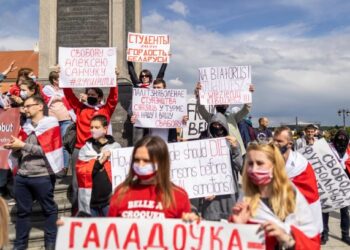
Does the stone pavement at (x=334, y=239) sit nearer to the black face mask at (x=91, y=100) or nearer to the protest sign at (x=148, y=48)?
the black face mask at (x=91, y=100)

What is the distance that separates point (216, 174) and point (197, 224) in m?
2.36

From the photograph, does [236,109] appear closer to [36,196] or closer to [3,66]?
[36,196]

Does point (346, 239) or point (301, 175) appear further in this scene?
point (346, 239)

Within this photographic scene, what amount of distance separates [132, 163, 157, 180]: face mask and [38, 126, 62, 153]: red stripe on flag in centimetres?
268

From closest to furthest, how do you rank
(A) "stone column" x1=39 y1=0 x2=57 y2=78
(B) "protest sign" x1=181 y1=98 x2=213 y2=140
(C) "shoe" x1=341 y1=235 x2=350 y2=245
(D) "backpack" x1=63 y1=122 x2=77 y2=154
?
1. (D) "backpack" x1=63 y1=122 x2=77 y2=154
2. (C) "shoe" x1=341 y1=235 x2=350 y2=245
3. (B) "protest sign" x1=181 y1=98 x2=213 y2=140
4. (A) "stone column" x1=39 y1=0 x2=57 y2=78

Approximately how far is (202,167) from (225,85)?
6.71ft

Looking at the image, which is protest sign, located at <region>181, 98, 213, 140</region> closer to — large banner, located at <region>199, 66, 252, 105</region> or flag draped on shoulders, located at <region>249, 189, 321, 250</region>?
large banner, located at <region>199, 66, 252, 105</region>

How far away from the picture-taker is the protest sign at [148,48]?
7.96 metres

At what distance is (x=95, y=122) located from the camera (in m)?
4.87

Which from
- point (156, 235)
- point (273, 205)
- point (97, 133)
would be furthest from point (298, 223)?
point (97, 133)

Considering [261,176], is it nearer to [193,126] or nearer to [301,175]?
[301,175]

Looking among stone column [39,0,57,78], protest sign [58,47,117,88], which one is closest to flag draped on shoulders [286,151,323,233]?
protest sign [58,47,117,88]

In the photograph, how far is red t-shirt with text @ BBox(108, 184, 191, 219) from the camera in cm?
281

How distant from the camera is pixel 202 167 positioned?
5.20m
